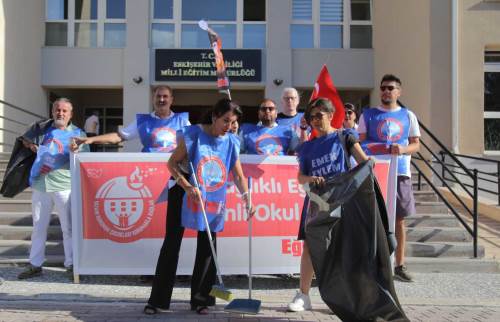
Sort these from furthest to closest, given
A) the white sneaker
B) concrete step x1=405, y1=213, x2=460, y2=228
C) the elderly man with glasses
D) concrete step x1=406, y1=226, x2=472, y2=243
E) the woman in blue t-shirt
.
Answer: concrete step x1=405, y1=213, x2=460, y2=228, concrete step x1=406, y1=226, x2=472, y2=243, the elderly man with glasses, the white sneaker, the woman in blue t-shirt

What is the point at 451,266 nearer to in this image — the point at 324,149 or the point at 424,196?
the point at 424,196

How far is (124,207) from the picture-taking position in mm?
5469

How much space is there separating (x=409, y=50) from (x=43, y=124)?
9.94m

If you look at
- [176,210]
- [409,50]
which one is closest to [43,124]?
[176,210]

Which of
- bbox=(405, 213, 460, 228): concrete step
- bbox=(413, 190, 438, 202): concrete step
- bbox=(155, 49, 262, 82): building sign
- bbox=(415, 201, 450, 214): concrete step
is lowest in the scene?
bbox=(405, 213, 460, 228): concrete step

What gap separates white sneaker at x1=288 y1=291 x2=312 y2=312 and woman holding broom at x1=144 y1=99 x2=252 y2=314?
645 mm

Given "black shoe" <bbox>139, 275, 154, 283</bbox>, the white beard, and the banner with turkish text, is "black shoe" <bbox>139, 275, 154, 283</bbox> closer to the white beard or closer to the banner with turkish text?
the banner with turkish text

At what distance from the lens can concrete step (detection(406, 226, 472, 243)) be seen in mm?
6820

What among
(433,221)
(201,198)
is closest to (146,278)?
(201,198)

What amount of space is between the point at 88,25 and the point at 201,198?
13.2m

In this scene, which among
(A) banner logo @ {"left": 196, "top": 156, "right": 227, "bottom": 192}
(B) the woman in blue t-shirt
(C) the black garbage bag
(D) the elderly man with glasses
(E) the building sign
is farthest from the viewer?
(E) the building sign

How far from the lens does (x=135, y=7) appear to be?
15.4m

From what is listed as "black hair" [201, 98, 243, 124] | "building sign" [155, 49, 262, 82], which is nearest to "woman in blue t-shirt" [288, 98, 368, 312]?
"black hair" [201, 98, 243, 124]

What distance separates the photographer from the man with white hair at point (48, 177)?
5605mm
